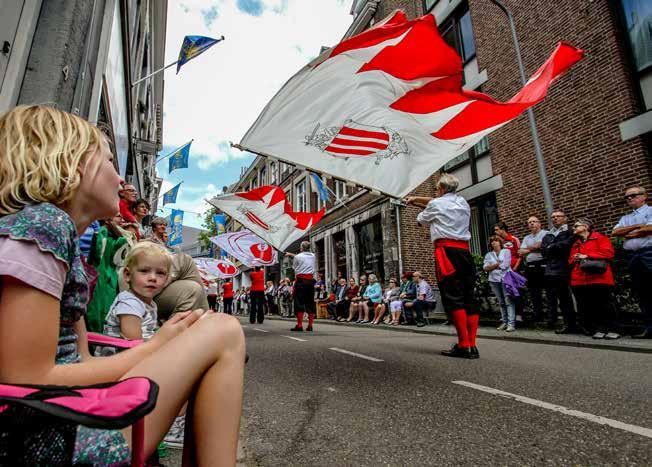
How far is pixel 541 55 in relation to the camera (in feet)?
34.0

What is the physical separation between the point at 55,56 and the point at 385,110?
3596 millimetres

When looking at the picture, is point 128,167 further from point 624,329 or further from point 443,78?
point 624,329

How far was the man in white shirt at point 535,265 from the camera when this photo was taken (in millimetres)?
7625

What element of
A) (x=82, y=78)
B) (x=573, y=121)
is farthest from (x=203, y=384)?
(x=573, y=121)

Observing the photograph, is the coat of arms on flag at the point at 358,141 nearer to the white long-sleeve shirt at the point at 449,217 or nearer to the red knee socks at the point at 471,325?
the white long-sleeve shirt at the point at 449,217

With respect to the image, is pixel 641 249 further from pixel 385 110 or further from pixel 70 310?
pixel 70 310

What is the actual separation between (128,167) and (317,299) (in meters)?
9.58

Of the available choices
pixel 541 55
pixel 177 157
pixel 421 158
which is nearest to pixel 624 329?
pixel 421 158

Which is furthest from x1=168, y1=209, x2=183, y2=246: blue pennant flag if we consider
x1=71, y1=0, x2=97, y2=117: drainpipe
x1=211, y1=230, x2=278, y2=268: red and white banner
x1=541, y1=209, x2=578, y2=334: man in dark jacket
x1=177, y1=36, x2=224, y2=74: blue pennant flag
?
x1=541, y1=209, x2=578, y2=334: man in dark jacket

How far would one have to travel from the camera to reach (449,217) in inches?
176

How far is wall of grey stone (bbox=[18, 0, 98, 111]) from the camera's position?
3.95 m

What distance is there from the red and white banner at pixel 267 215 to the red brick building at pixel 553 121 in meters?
6.32

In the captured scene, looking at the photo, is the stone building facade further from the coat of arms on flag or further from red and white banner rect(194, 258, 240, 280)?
red and white banner rect(194, 258, 240, 280)

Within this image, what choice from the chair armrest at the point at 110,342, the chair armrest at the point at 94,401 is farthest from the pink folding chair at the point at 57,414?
the chair armrest at the point at 110,342
